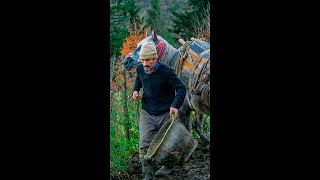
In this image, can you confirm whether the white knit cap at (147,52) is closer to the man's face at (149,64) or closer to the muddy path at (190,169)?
the man's face at (149,64)

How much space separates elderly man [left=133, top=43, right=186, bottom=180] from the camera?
4984mm

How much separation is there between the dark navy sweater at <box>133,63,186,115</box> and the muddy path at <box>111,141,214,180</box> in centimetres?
52

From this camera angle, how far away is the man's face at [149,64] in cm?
501

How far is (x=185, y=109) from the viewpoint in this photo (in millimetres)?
5430

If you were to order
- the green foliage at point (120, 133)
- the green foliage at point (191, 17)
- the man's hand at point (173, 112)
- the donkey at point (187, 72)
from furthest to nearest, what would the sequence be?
the green foliage at point (191, 17) < the donkey at point (187, 72) < the green foliage at point (120, 133) < the man's hand at point (173, 112)

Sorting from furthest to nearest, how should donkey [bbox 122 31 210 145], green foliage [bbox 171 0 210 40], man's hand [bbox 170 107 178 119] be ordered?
green foliage [bbox 171 0 210 40]
donkey [bbox 122 31 210 145]
man's hand [bbox 170 107 178 119]

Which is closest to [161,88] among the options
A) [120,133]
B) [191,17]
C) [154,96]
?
[154,96]

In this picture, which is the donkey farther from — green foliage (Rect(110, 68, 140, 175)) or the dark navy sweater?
green foliage (Rect(110, 68, 140, 175))

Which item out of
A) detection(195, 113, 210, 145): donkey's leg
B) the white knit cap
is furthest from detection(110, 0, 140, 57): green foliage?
detection(195, 113, 210, 145): donkey's leg

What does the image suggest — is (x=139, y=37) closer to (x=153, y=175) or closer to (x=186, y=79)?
(x=186, y=79)

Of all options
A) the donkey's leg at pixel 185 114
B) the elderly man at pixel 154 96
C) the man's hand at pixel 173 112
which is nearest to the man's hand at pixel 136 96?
the elderly man at pixel 154 96

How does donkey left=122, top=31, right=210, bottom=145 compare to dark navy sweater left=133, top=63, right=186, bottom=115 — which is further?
donkey left=122, top=31, right=210, bottom=145

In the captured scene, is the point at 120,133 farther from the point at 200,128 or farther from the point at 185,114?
the point at 200,128

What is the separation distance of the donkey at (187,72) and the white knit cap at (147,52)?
0.41 ft
